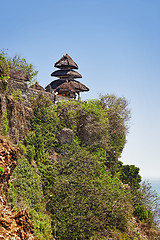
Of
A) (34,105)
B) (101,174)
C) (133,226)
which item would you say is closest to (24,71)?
(34,105)

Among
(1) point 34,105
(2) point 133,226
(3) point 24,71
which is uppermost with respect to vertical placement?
(3) point 24,71

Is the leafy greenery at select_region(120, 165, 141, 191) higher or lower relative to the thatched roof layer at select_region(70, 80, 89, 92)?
lower

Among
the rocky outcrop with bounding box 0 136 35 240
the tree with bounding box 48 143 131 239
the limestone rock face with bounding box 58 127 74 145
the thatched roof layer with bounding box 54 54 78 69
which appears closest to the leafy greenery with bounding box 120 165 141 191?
the tree with bounding box 48 143 131 239

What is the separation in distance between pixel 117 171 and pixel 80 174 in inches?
290

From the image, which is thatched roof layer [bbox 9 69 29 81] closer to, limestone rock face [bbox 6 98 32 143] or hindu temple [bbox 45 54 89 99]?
limestone rock face [bbox 6 98 32 143]

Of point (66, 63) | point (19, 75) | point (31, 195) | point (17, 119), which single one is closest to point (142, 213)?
point (31, 195)

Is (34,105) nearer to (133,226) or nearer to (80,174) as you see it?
(80,174)

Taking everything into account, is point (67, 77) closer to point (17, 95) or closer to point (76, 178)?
point (17, 95)

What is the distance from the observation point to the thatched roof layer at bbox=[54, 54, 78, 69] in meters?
33.9

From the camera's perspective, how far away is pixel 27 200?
1552 cm

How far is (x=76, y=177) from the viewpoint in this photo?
19.8m

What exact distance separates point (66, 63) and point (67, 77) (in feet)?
5.16

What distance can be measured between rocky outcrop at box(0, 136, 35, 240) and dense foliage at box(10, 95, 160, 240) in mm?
2910

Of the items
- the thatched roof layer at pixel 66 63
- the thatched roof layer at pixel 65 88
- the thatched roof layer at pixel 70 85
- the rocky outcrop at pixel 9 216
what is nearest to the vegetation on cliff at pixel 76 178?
the rocky outcrop at pixel 9 216
